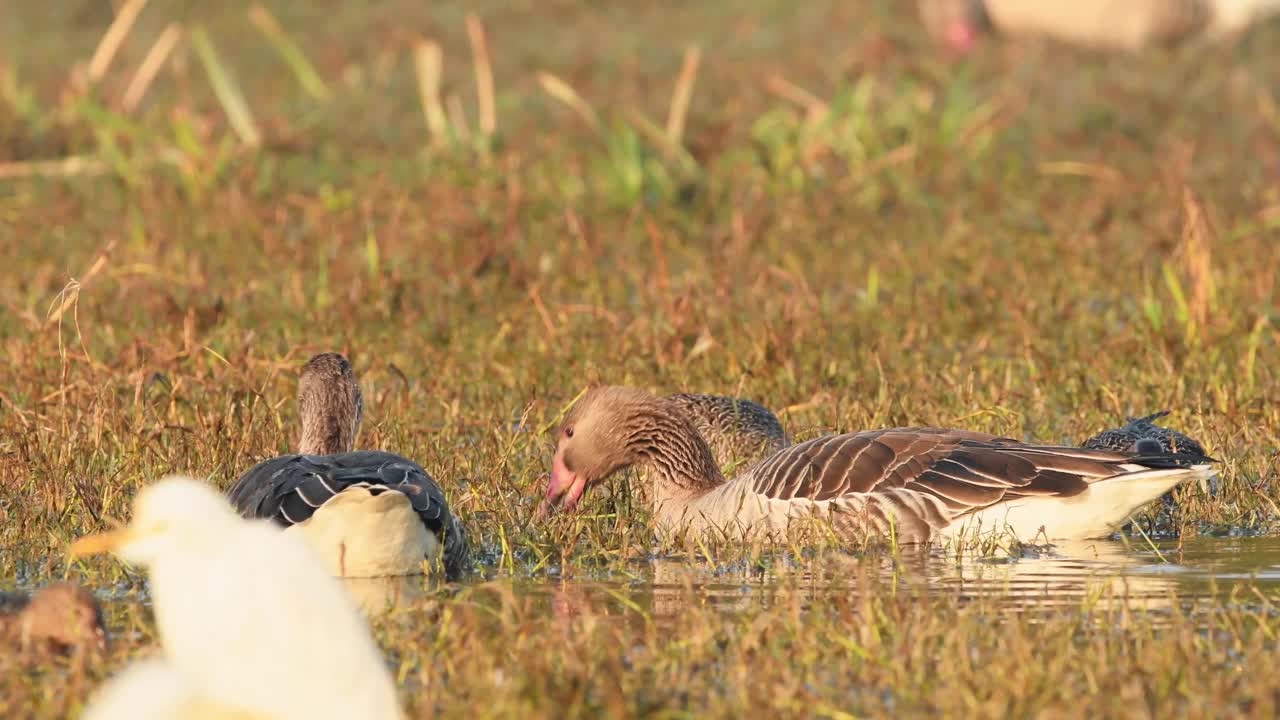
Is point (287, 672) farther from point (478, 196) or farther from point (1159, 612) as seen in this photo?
point (478, 196)

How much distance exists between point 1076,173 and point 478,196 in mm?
4784

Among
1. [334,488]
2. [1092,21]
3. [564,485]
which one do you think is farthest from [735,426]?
[1092,21]

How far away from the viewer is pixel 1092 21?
71.5ft

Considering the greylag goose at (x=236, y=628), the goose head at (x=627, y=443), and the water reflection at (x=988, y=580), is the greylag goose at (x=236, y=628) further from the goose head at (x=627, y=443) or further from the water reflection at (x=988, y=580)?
the goose head at (x=627, y=443)

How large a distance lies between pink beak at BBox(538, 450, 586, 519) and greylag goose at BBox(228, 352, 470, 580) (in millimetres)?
995

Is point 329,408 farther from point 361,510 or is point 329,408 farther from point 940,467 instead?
point 940,467

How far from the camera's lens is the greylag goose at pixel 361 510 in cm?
718

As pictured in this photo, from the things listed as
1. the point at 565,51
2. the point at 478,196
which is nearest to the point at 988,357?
the point at 478,196

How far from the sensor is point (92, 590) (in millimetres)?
7227

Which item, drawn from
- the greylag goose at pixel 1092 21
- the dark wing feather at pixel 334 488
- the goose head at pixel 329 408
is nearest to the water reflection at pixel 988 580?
the dark wing feather at pixel 334 488

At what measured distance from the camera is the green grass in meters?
5.92

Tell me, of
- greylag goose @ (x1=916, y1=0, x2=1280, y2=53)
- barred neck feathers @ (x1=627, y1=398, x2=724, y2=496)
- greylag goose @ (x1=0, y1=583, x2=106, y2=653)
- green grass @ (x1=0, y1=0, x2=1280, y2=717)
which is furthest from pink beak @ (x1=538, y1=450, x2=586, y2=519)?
greylag goose @ (x1=916, y1=0, x2=1280, y2=53)

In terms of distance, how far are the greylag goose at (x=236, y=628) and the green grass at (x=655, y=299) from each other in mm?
1103

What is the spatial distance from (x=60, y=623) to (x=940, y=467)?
3651 millimetres
